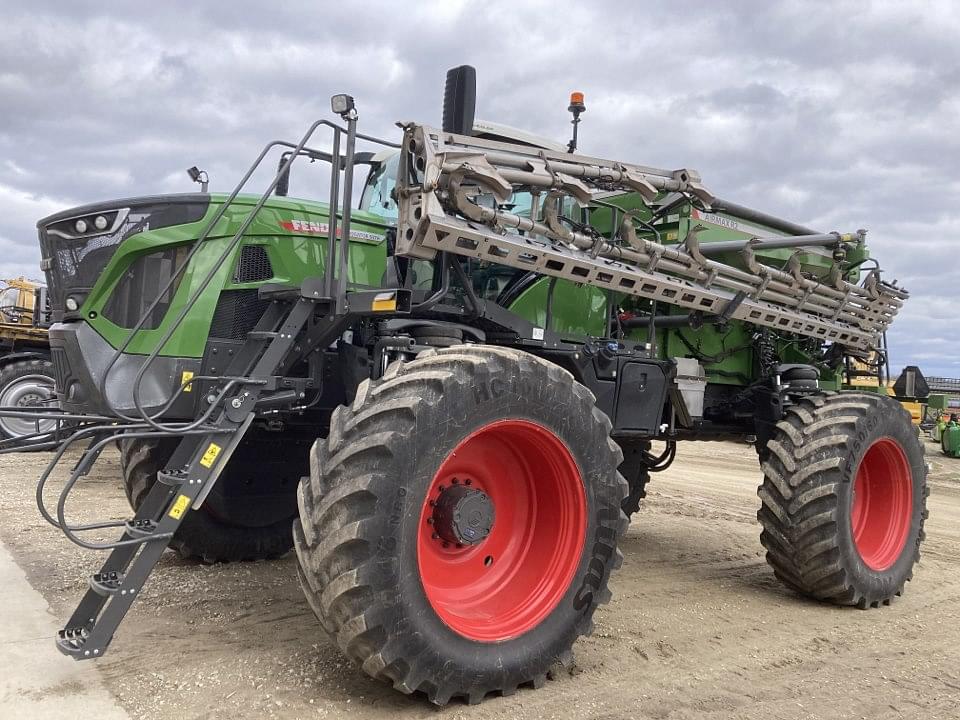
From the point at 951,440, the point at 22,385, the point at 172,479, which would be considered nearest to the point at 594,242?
the point at 172,479

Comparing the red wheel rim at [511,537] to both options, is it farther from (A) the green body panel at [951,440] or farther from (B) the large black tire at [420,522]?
(A) the green body panel at [951,440]

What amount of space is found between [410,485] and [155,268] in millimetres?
1799

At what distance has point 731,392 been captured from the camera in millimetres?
6871

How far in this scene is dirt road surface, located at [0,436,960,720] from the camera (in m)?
3.41

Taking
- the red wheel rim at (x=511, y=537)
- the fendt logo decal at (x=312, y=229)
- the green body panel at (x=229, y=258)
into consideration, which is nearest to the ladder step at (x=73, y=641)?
the green body panel at (x=229, y=258)

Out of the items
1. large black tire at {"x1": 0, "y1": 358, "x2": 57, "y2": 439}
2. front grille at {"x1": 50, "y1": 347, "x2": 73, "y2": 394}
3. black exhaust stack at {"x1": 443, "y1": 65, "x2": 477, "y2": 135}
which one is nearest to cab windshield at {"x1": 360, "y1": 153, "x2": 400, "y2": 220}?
black exhaust stack at {"x1": 443, "y1": 65, "x2": 477, "y2": 135}

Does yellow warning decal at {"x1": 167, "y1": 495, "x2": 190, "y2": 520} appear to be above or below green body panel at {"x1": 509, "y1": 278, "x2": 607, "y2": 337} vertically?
below

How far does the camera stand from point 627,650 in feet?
13.8

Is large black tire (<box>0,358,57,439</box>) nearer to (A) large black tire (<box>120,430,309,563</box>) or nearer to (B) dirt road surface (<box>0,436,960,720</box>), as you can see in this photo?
(B) dirt road surface (<box>0,436,960,720</box>)

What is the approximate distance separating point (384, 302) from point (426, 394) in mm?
609

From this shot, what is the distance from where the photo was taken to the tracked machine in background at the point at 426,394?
3305mm

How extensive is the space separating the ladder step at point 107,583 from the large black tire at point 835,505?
3995 millimetres

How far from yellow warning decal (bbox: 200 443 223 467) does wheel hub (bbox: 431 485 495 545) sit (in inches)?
39.4

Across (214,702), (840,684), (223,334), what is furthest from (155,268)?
(840,684)
